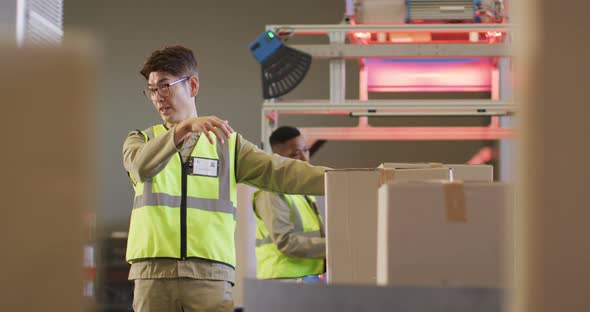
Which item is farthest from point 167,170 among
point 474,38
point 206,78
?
point 206,78

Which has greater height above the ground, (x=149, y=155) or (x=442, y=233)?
(x=149, y=155)

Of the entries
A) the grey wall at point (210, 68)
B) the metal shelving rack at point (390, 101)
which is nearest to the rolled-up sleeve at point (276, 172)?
the metal shelving rack at point (390, 101)

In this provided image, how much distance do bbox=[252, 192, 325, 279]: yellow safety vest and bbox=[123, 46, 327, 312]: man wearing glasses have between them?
1.79 m

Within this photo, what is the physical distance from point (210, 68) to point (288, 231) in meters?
5.37

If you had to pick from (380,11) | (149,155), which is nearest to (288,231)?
(380,11)

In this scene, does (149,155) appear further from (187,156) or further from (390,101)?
(390,101)

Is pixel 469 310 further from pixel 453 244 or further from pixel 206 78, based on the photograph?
pixel 206 78

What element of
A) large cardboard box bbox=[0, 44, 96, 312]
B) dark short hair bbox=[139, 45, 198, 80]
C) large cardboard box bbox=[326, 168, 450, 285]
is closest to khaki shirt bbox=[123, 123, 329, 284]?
dark short hair bbox=[139, 45, 198, 80]

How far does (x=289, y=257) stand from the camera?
4832 millimetres

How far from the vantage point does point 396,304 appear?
1370 mm

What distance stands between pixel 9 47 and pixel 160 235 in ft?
6.05

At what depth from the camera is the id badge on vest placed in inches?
116

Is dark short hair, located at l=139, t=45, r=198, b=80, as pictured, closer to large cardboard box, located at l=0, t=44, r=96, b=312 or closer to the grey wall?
large cardboard box, located at l=0, t=44, r=96, b=312

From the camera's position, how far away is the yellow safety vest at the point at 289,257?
4844mm
